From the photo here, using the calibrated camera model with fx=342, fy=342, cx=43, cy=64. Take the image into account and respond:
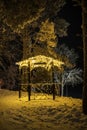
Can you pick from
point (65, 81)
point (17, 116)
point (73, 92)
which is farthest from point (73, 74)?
point (17, 116)

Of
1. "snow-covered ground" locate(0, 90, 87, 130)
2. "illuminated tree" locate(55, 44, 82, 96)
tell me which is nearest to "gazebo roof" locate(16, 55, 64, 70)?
"snow-covered ground" locate(0, 90, 87, 130)

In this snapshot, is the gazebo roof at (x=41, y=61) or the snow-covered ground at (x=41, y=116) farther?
the gazebo roof at (x=41, y=61)

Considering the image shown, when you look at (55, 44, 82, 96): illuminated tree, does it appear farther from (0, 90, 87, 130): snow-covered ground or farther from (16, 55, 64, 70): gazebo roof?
(0, 90, 87, 130): snow-covered ground

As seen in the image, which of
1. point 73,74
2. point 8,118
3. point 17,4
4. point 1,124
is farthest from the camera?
point 73,74

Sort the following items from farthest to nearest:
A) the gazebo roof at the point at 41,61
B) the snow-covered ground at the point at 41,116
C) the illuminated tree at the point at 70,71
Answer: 1. the illuminated tree at the point at 70,71
2. the gazebo roof at the point at 41,61
3. the snow-covered ground at the point at 41,116

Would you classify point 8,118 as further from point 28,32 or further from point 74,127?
point 28,32

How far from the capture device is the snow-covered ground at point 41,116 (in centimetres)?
1229

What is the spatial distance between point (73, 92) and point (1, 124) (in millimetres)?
49888

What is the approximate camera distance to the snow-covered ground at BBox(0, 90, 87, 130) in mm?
12289

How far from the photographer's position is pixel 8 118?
44.1 ft

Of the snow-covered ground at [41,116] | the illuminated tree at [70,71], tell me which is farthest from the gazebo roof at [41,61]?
the illuminated tree at [70,71]

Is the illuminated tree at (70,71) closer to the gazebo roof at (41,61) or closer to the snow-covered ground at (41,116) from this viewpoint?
the gazebo roof at (41,61)

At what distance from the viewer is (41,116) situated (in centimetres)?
1408

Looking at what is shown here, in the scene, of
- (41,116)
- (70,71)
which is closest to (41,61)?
(41,116)
